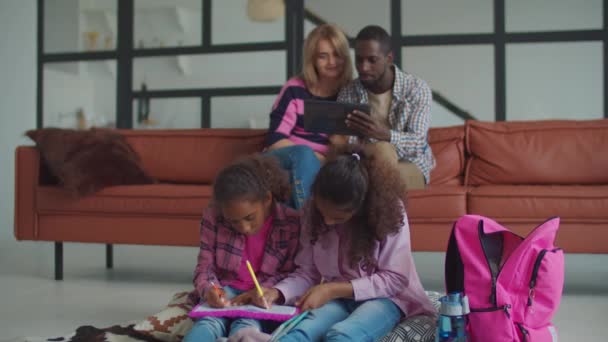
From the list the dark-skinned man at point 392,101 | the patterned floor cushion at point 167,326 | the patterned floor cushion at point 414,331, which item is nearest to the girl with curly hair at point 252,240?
the patterned floor cushion at point 167,326

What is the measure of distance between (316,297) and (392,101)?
1340mm

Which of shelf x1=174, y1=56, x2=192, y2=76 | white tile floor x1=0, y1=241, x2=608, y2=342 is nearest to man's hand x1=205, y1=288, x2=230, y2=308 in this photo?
white tile floor x1=0, y1=241, x2=608, y2=342

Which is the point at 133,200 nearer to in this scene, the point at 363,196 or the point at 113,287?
the point at 113,287

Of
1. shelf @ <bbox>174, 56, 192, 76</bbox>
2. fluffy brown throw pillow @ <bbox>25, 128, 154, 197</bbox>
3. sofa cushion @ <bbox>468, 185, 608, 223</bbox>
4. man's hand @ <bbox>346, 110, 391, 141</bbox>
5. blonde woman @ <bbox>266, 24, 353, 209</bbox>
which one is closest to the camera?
man's hand @ <bbox>346, 110, 391, 141</bbox>

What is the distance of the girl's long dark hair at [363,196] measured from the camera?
1602 millimetres

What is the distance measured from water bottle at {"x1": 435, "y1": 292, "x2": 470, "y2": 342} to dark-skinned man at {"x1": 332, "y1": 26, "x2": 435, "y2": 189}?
41.7 inches

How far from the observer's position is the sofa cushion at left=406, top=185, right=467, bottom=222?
2654mm

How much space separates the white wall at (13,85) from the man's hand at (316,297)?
12.1 feet

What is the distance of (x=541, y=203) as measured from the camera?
2633mm

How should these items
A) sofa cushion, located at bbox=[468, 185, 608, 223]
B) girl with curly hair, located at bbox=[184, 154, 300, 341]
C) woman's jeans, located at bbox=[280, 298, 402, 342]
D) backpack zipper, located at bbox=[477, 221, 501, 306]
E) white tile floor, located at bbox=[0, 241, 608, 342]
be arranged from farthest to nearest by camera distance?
sofa cushion, located at bbox=[468, 185, 608, 223] < white tile floor, located at bbox=[0, 241, 608, 342] < girl with curly hair, located at bbox=[184, 154, 300, 341] < backpack zipper, located at bbox=[477, 221, 501, 306] < woman's jeans, located at bbox=[280, 298, 402, 342]

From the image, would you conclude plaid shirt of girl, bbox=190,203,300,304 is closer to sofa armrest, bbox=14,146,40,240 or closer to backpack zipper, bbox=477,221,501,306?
backpack zipper, bbox=477,221,501,306

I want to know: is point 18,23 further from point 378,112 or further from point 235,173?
point 235,173

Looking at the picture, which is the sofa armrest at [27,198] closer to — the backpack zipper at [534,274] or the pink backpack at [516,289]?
the pink backpack at [516,289]

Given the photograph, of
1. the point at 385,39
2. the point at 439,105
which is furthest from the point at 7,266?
the point at 439,105
